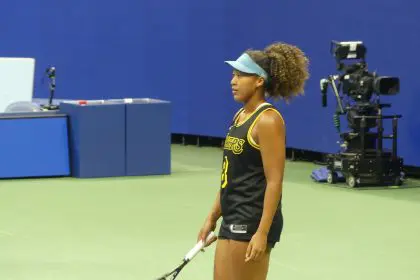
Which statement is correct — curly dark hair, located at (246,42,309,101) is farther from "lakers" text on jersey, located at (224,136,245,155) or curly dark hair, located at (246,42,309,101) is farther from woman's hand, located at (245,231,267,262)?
woman's hand, located at (245,231,267,262)

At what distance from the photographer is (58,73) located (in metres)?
18.6

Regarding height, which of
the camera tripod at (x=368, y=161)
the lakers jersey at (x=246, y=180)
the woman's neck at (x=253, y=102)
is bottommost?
the camera tripod at (x=368, y=161)

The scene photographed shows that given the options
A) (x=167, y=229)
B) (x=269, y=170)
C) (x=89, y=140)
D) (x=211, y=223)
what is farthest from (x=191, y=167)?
(x=269, y=170)

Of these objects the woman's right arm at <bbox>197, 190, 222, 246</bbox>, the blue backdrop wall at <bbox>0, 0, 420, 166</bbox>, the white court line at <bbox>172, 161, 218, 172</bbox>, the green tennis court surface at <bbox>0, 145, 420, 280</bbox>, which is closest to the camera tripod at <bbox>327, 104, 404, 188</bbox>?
the green tennis court surface at <bbox>0, 145, 420, 280</bbox>

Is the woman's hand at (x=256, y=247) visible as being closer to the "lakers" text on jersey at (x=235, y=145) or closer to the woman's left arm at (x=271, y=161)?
the woman's left arm at (x=271, y=161)

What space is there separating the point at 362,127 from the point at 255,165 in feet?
26.7

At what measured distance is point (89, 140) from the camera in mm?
13094

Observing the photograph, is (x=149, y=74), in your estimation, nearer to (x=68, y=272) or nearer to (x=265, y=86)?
(x=68, y=272)

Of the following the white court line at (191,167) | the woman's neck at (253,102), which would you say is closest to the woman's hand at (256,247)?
the woman's neck at (253,102)

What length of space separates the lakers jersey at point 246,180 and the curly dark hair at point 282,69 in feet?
Result: 0.48

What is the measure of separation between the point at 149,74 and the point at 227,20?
2037 millimetres

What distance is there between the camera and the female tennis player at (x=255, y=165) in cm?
439

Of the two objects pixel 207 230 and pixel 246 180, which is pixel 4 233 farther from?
pixel 246 180

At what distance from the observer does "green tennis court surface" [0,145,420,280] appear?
775 centimetres
